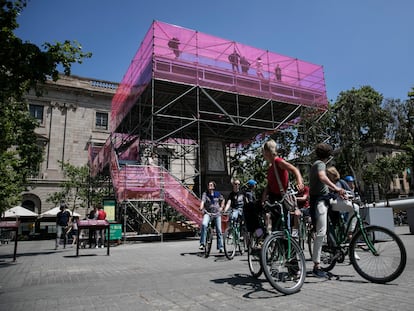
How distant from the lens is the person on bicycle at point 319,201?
416 cm

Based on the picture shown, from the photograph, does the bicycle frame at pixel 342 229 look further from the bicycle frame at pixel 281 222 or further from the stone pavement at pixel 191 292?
the bicycle frame at pixel 281 222

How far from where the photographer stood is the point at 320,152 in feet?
15.0

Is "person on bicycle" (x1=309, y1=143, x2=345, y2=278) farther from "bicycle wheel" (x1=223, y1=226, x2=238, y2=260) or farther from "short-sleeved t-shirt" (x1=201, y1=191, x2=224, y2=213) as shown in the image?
"short-sleeved t-shirt" (x1=201, y1=191, x2=224, y2=213)

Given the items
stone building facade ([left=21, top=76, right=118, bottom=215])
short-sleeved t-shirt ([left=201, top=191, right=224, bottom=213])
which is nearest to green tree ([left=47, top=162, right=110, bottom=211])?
stone building facade ([left=21, top=76, right=118, bottom=215])

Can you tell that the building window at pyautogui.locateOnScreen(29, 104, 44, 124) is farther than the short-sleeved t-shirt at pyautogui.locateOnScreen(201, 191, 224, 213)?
Yes

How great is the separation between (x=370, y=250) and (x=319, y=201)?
860 mm

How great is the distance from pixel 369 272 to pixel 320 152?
1.72m

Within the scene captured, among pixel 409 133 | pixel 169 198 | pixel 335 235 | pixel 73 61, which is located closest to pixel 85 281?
pixel 335 235

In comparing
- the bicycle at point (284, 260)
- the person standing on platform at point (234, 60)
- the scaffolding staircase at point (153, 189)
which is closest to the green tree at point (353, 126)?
the person standing on platform at point (234, 60)

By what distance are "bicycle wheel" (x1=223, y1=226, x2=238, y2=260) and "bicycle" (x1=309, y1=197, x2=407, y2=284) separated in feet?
9.42

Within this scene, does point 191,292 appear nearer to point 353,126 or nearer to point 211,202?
Answer: point 211,202

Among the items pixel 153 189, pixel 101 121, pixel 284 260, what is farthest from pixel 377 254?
pixel 101 121

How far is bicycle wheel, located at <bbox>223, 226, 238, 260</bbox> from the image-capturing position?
22.9 feet

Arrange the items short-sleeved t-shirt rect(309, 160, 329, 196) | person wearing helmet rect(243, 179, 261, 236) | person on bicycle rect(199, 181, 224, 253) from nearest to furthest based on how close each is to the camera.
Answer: short-sleeved t-shirt rect(309, 160, 329, 196) < person wearing helmet rect(243, 179, 261, 236) < person on bicycle rect(199, 181, 224, 253)
